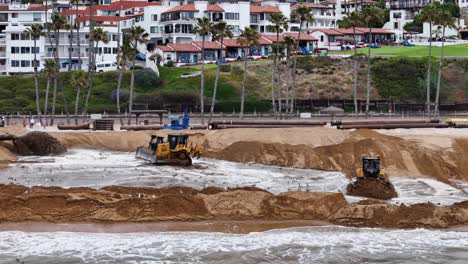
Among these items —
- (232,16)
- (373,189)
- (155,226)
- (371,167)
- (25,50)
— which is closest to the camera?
(155,226)

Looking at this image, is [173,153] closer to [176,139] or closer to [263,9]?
[176,139]

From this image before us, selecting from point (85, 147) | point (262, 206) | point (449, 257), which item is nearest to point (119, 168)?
point (85, 147)

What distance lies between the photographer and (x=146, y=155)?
5300 cm

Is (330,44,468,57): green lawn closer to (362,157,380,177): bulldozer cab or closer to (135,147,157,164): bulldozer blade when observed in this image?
(135,147,157,164): bulldozer blade

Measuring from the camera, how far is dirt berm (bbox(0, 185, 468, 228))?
34.0m

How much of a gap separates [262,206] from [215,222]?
7.58 ft

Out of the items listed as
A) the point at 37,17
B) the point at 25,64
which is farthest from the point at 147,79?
the point at 37,17

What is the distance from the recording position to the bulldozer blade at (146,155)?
51.6m

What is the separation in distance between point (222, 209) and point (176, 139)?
16349mm

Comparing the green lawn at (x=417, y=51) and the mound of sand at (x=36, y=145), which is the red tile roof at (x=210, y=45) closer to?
the green lawn at (x=417, y=51)

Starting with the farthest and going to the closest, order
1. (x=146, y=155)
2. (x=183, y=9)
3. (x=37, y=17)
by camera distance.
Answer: (x=183, y=9), (x=37, y=17), (x=146, y=155)

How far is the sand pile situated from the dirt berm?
3.63 m

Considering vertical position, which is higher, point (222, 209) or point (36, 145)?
point (36, 145)

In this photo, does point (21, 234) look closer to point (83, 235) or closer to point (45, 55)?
point (83, 235)
